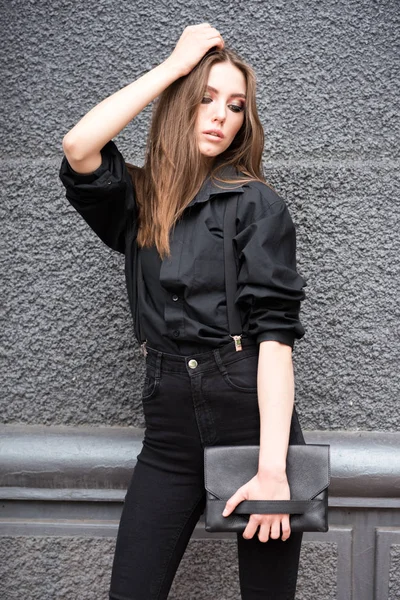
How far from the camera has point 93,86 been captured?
95.0 inches

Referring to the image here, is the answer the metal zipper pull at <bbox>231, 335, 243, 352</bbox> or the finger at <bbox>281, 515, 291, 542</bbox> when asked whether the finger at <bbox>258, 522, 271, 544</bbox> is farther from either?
the metal zipper pull at <bbox>231, 335, 243, 352</bbox>

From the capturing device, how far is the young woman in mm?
1578

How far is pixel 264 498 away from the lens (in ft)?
5.12

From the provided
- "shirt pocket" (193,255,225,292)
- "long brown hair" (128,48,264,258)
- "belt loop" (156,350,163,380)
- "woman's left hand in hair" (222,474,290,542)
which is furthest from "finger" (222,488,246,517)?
"long brown hair" (128,48,264,258)

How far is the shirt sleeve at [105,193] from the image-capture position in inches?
65.3

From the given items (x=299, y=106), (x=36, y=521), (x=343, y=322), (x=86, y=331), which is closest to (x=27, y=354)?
(x=86, y=331)

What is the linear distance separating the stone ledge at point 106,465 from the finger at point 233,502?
0.85m

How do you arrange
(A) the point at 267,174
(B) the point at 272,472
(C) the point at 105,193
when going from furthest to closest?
1. (A) the point at 267,174
2. (C) the point at 105,193
3. (B) the point at 272,472

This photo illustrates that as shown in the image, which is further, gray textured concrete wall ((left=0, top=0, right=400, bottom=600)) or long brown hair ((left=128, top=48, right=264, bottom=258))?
gray textured concrete wall ((left=0, top=0, right=400, bottom=600))

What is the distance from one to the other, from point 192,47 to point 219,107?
0.16 metres

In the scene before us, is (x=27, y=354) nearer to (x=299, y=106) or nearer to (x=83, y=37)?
(x=83, y=37)

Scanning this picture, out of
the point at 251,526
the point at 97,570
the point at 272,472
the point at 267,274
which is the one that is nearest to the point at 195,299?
the point at 267,274

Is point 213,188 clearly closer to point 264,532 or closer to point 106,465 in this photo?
point 264,532

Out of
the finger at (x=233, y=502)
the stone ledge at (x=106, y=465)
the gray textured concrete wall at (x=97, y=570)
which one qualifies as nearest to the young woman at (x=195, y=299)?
the finger at (x=233, y=502)
